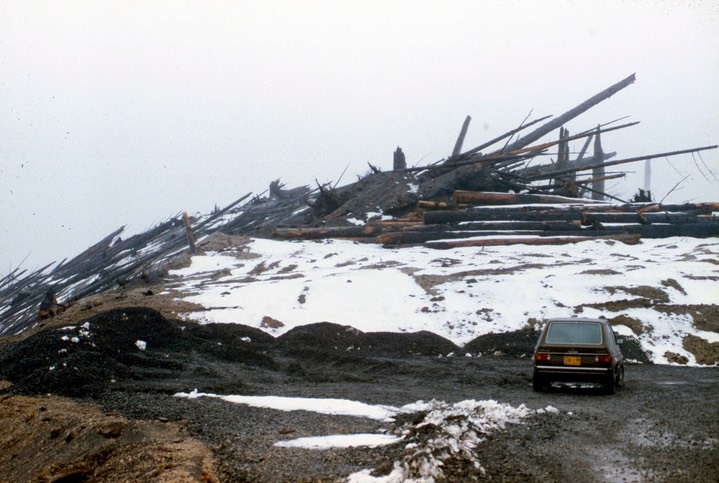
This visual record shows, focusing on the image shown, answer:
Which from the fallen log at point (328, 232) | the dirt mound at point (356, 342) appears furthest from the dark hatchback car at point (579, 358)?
the fallen log at point (328, 232)

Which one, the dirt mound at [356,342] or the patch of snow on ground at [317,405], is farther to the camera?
the dirt mound at [356,342]

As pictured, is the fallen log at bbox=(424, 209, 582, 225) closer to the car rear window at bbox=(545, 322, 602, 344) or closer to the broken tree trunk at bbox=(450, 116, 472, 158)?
the broken tree trunk at bbox=(450, 116, 472, 158)

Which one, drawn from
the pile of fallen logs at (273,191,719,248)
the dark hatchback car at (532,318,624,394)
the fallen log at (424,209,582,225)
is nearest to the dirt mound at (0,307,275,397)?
the dark hatchback car at (532,318,624,394)

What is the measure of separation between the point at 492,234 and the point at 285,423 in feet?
62.5

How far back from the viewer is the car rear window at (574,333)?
40.8ft

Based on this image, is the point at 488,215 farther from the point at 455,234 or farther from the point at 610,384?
the point at 610,384

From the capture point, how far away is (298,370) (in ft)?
49.9

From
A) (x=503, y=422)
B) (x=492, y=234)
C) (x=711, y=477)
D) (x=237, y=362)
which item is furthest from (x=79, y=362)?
(x=492, y=234)

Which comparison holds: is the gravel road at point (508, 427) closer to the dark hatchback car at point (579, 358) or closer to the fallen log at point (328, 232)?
the dark hatchback car at point (579, 358)

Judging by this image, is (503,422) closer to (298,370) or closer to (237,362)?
(298,370)

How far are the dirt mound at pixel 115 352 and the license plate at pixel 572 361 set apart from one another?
6.41 metres

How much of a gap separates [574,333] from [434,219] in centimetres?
1571

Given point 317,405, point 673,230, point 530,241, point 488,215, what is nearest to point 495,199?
point 488,215

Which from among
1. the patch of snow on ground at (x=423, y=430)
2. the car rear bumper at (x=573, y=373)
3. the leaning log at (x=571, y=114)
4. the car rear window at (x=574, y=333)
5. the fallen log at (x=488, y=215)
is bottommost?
the car rear bumper at (x=573, y=373)
